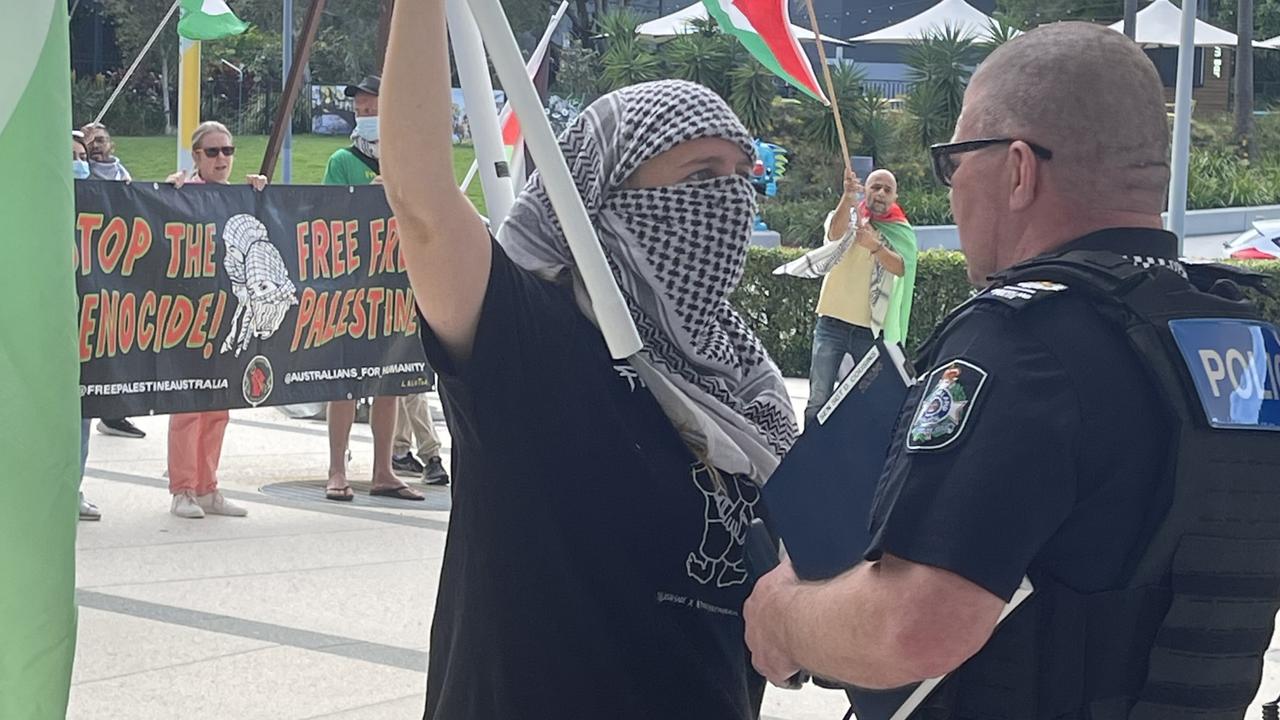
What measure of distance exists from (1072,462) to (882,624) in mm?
282

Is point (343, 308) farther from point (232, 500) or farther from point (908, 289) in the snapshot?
point (908, 289)

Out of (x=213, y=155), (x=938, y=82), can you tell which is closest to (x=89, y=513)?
(x=213, y=155)

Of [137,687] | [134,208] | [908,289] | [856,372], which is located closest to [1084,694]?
[856,372]

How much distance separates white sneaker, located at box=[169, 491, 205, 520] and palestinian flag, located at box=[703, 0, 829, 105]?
3.47 metres

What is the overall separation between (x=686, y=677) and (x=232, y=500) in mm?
6814

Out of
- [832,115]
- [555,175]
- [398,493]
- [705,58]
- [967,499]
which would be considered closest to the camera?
[967,499]

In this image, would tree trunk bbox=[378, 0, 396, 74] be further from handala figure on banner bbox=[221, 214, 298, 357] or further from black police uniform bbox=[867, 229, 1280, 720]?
handala figure on banner bbox=[221, 214, 298, 357]

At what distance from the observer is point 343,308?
29.4ft

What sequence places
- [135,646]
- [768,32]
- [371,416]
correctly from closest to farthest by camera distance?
1. [135,646]
2. [768,32]
3. [371,416]

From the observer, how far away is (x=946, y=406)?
187 cm

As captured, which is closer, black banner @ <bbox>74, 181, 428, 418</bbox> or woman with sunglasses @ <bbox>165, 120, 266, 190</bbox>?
black banner @ <bbox>74, 181, 428, 418</bbox>

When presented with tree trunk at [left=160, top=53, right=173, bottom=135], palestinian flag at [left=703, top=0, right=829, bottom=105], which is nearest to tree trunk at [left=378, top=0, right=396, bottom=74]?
palestinian flag at [left=703, top=0, right=829, bottom=105]

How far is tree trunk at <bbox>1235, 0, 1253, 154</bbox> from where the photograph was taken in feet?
101

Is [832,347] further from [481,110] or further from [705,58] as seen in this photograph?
[705,58]
